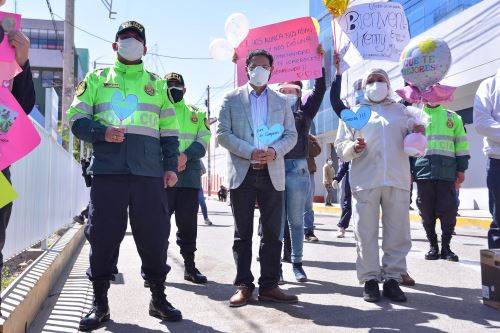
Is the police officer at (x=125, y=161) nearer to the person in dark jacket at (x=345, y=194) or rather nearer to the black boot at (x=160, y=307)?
the black boot at (x=160, y=307)

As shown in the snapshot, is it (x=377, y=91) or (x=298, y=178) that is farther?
(x=298, y=178)

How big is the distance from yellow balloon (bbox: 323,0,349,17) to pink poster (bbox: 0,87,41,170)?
3.13 metres

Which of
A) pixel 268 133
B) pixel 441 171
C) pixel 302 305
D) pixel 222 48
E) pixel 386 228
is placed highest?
pixel 222 48

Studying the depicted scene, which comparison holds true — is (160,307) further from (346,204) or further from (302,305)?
(346,204)

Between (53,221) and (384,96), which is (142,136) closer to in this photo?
(384,96)

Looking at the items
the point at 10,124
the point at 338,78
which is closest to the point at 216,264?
the point at 338,78

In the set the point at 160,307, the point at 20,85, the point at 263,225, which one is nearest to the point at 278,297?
the point at 263,225

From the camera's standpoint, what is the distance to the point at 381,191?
4.30 metres

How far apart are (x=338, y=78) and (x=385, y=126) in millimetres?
605

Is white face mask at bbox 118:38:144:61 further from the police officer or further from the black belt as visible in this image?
the black belt

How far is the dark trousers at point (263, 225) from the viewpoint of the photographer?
13.6ft

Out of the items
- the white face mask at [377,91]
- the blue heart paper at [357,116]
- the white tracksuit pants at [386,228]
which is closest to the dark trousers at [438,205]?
the white tracksuit pants at [386,228]

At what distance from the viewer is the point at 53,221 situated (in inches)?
255

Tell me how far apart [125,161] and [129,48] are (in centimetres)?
80
